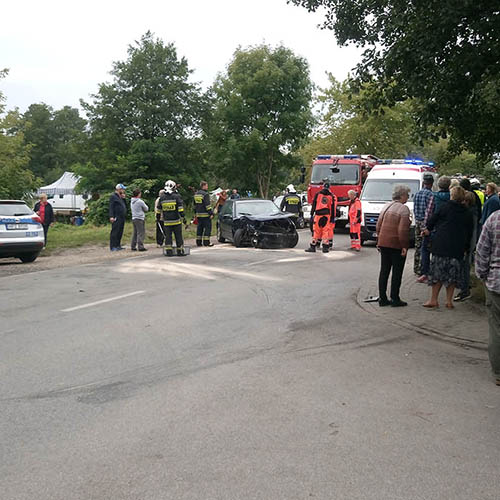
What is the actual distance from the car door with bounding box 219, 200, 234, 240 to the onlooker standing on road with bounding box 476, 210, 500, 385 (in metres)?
13.9

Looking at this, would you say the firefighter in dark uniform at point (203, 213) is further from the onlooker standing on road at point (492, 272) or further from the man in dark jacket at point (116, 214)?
the onlooker standing on road at point (492, 272)

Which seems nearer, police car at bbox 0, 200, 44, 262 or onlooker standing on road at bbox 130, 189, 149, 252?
police car at bbox 0, 200, 44, 262

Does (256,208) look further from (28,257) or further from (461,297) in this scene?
(461,297)

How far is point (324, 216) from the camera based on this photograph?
55.2ft

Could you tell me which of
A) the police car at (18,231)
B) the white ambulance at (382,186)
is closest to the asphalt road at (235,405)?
the police car at (18,231)

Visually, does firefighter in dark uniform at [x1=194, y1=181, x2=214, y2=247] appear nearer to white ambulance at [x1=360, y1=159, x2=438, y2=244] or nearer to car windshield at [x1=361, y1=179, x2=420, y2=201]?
white ambulance at [x1=360, y1=159, x2=438, y2=244]

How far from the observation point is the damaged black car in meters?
18.3

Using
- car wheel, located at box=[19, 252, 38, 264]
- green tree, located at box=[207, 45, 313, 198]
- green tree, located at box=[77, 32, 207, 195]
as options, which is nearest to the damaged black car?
car wheel, located at box=[19, 252, 38, 264]

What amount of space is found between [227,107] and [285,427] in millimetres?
32622

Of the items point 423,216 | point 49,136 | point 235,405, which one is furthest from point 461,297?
point 49,136

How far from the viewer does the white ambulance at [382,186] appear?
64.2 ft

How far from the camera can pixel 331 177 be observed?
25.9m

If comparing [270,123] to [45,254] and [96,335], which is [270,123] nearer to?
[45,254]

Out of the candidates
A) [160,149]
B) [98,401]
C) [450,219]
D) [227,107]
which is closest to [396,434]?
[98,401]
